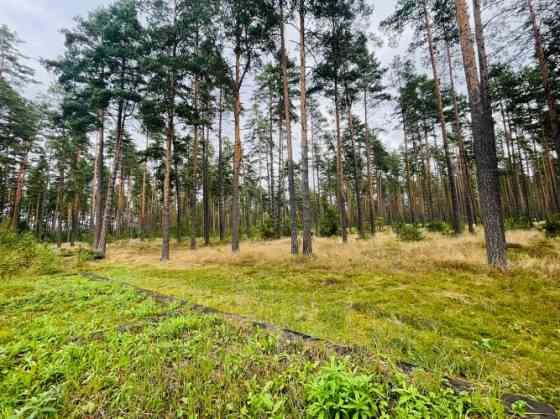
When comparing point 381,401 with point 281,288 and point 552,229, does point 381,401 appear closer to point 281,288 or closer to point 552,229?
point 281,288

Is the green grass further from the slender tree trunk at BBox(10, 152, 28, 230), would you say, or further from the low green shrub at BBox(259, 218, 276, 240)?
the slender tree trunk at BBox(10, 152, 28, 230)

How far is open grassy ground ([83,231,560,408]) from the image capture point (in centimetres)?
209

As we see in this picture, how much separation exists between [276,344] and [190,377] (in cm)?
91

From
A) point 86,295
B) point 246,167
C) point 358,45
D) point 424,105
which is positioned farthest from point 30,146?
point 424,105

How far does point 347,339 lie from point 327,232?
1322 cm

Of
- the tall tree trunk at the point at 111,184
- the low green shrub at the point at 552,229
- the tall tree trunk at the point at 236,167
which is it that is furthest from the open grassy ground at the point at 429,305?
the tall tree trunk at the point at 111,184

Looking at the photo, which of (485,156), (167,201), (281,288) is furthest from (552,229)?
(167,201)

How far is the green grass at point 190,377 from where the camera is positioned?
4.68 feet

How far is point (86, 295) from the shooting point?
4.23 m

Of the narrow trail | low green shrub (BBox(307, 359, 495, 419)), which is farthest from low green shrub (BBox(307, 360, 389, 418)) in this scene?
the narrow trail

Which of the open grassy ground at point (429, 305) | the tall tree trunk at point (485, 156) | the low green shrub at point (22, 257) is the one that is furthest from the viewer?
the low green shrub at point (22, 257)

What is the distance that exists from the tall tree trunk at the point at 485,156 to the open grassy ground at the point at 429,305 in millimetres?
606

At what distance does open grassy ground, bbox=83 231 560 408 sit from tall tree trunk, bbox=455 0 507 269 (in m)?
0.61

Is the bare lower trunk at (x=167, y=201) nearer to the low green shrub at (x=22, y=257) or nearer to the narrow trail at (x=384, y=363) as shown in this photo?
the low green shrub at (x=22, y=257)
